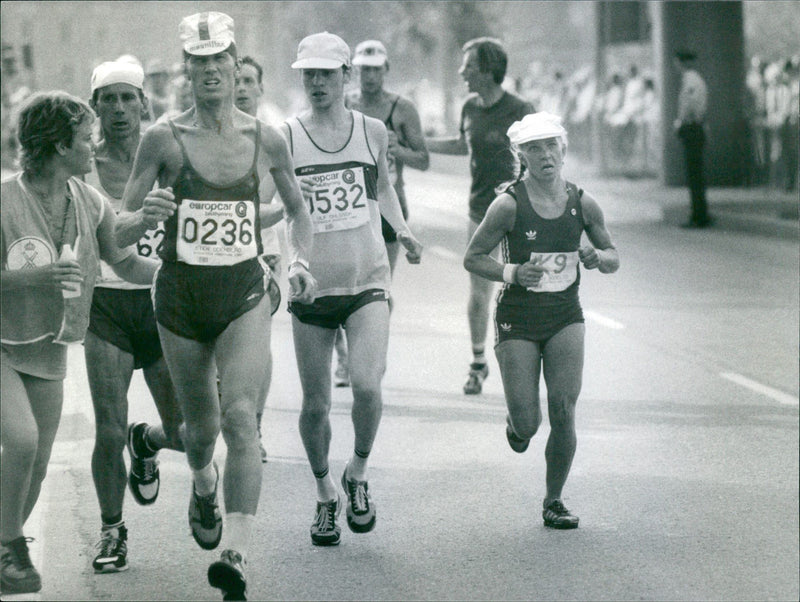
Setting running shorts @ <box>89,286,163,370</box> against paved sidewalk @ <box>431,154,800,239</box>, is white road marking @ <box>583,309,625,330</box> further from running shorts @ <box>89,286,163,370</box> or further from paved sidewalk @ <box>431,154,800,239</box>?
running shorts @ <box>89,286,163,370</box>

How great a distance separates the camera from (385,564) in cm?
635

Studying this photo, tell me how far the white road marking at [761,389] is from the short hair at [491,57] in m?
3.15

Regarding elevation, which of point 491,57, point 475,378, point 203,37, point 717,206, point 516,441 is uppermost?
point 203,37

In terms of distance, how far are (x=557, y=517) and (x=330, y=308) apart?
1.29 m

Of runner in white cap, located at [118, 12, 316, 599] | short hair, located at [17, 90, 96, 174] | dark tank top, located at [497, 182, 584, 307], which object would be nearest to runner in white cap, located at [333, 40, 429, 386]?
dark tank top, located at [497, 182, 584, 307]

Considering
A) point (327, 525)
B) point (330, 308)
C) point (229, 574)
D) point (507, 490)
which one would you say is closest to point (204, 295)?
point (229, 574)

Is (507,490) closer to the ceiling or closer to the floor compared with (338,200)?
closer to the floor

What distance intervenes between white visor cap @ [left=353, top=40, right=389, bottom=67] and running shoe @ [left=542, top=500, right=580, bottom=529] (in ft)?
6.76

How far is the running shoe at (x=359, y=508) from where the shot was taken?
6477mm

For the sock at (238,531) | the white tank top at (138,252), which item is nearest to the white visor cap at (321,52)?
the white tank top at (138,252)

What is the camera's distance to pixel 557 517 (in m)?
6.89

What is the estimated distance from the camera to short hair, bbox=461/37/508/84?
24.7 feet

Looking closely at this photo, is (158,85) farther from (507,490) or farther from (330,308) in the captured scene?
(507,490)

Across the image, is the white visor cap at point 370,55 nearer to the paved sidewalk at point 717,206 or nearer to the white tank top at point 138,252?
the white tank top at point 138,252
